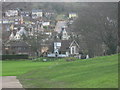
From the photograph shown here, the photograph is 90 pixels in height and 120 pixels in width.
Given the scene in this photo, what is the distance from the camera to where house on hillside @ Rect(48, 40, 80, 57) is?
7884cm

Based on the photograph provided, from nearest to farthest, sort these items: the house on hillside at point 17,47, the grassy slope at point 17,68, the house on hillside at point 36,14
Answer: the grassy slope at point 17,68, the house on hillside at point 17,47, the house on hillside at point 36,14

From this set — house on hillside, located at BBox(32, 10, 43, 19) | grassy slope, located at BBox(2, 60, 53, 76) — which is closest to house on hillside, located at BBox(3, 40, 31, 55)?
grassy slope, located at BBox(2, 60, 53, 76)

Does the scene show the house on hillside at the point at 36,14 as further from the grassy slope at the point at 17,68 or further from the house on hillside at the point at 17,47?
the grassy slope at the point at 17,68

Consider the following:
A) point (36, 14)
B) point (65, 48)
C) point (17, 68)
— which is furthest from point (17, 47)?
point (36, 14)

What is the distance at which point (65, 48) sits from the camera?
81.6 meters

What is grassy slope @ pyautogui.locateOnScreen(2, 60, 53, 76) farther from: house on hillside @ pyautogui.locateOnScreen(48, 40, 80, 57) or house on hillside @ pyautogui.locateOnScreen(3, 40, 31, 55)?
house on hillside @ pyautogui.locateOnScreen(3, 40, 31, 55)

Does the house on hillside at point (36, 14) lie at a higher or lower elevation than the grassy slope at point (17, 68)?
higher

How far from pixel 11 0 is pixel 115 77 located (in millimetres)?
5444

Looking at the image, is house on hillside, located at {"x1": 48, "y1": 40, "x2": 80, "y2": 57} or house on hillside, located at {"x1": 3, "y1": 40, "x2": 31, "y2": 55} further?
house on hillside, located at {"x1": 3, "y1": 40, "x2": 31, "y2": 55}

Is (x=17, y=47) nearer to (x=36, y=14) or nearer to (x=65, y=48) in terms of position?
(x=65, y=48)

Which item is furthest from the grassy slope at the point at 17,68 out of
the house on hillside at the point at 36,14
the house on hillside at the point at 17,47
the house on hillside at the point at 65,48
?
the house on hillside at the point at 36,14

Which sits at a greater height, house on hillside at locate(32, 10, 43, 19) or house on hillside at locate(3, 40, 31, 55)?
house on hillside at locate(32, 10, 43, 19)

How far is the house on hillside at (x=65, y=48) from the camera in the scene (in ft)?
259

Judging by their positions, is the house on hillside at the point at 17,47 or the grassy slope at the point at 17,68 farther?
the house on hillside at the point at 17,47
